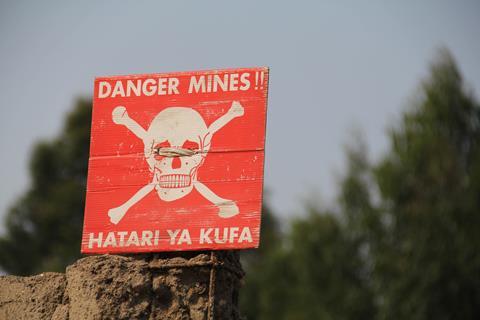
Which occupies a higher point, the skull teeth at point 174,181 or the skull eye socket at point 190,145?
the skull eye socket at point 190,145

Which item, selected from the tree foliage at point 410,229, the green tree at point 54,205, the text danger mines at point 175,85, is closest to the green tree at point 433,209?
the tree foliage at point 410,229

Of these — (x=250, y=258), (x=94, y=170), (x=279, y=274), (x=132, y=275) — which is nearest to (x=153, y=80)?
(x=94, y=170)

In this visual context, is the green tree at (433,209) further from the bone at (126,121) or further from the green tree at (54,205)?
the bone at (126,121)

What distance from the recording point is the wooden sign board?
703 centimetres

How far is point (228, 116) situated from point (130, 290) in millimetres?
1411

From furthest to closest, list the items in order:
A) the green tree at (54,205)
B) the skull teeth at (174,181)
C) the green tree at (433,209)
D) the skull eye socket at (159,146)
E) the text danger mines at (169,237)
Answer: the green tree at (54,205) < the green tree at (433,209) < the skull eye socket at (159,146) < the skull teeth at (174,181) < the text danger mines at (169,237)

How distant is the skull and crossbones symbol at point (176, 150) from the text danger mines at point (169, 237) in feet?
0.46

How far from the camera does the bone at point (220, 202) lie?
7.00 metres

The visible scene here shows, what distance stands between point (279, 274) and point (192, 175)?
27.5 meters

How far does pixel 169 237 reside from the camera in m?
7.05

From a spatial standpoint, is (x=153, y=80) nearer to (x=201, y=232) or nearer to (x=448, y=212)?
(x=201, y=232)

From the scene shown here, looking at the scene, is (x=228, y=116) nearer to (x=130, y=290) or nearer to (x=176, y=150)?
(x=176, y=150)

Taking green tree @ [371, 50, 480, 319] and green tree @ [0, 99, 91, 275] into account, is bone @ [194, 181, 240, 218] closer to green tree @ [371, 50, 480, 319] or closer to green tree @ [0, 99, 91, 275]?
green tree @ [371, 50, 480, 319]

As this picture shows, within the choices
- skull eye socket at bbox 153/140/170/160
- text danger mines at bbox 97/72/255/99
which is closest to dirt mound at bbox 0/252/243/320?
skull eye socket at bbox 153/140/170/160
